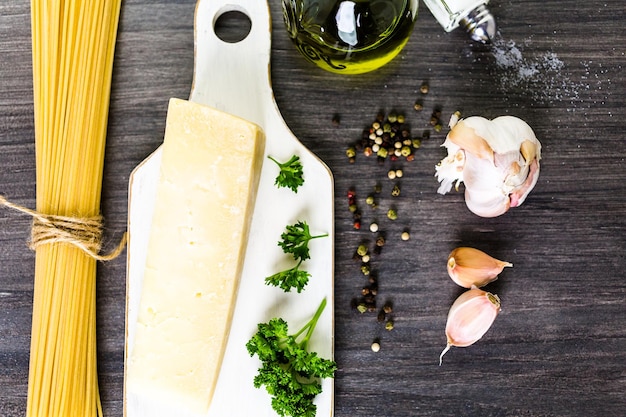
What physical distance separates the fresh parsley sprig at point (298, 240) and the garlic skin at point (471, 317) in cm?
35

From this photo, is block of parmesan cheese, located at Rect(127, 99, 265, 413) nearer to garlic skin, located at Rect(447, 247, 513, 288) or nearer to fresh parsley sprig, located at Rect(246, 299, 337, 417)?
fresh parsley sprig, located at Rect(246, 299, 337, 417)

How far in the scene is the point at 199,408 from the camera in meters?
1.19

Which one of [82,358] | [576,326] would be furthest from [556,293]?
[82,358]

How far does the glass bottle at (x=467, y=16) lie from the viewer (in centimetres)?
125

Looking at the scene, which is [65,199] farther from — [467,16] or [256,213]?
[467,16]

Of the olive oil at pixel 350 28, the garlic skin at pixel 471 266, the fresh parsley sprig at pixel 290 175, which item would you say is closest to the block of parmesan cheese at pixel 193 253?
the fresh parsley sprig at pixel 290 175

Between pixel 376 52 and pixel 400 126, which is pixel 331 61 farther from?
pixel 400 126

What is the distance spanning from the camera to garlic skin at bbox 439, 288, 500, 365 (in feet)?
4.12

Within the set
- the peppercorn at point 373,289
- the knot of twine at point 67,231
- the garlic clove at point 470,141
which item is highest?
the knot of twine at point 67,231

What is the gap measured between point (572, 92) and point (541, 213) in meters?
0.30

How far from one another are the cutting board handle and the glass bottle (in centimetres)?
39

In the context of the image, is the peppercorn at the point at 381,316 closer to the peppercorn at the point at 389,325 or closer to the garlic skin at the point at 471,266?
the peppercorn at the point at 389,325

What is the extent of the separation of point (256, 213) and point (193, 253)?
0.18 metres

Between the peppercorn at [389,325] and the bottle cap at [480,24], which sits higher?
the bottle cap at [480,24]
